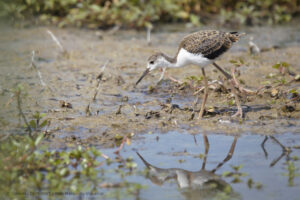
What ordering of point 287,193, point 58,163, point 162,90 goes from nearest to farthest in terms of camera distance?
1. point 287,193
2. point 58,163
3. point 162,90

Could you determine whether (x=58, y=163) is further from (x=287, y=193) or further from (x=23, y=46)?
(x=23, y=46)

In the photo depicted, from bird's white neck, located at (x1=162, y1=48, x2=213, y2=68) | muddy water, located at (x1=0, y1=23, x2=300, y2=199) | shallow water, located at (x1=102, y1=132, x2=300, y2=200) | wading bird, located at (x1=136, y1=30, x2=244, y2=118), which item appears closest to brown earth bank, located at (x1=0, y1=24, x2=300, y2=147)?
muddy water, located at (x1=0, y1=23, x2=300, y2=199)

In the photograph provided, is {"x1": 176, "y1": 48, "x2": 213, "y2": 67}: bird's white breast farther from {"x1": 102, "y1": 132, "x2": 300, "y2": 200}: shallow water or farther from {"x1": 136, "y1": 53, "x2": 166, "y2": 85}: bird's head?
{"x1": 102, "y1": 132, "x2": 300, "y2": 200}: shallow water

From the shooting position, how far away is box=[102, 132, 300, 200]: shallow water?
4.20m

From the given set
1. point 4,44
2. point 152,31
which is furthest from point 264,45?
point 4,44

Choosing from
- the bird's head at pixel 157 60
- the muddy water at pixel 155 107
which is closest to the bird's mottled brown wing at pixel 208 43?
the bird's head at pixel 157 60

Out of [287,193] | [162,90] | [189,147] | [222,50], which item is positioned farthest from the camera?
[162,90]

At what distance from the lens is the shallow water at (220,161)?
13.8 ft

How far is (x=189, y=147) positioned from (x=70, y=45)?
4802mm

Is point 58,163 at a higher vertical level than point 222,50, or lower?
lower

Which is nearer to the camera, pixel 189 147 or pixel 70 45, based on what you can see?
pixel 189 147

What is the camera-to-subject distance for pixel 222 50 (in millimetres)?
6035

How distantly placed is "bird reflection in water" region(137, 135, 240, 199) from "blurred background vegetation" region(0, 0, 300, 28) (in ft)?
17.7

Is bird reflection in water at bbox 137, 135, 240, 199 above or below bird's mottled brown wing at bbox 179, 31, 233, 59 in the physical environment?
below
